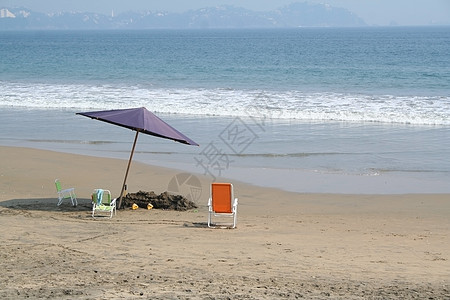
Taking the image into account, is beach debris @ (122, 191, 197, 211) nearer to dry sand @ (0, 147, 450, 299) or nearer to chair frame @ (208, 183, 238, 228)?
dry sand @ (0, 147, 450, 299)

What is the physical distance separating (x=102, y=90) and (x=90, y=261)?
24.0 m

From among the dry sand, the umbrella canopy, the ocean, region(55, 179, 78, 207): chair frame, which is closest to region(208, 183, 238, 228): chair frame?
the dry sand

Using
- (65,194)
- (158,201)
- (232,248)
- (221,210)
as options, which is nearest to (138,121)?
(158,201)

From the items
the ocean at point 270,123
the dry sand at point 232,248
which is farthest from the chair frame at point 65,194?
the ocean at point 270,123

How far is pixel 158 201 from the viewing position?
1016 cm

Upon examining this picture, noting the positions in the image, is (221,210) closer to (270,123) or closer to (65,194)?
(65,194)

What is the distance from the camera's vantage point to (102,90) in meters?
29.9

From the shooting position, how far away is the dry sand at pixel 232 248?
5863 millimetres

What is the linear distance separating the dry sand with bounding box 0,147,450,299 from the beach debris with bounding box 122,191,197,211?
0.25 m

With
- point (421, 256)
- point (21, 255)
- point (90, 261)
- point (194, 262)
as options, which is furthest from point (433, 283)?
point (21, 255)

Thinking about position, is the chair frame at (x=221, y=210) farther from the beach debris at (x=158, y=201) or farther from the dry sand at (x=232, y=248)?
the beach debris at (x=158, y=201)

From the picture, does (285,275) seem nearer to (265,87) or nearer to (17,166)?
(17,166)

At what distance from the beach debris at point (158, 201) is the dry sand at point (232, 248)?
247mm

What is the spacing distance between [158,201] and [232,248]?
290 cm
